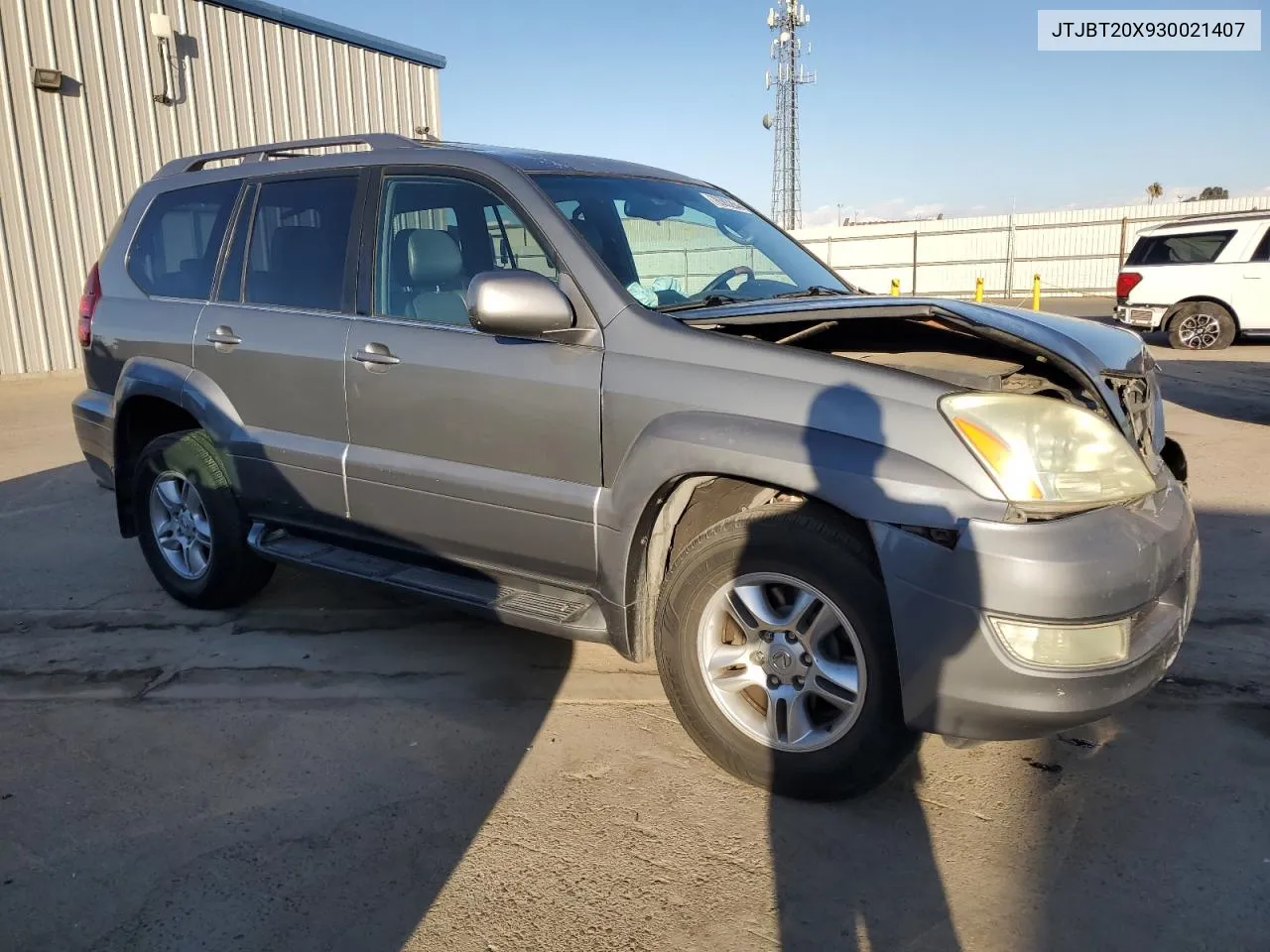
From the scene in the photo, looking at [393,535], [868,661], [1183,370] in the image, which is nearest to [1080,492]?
[868,661]

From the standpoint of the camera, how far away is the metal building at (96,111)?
→ 1167cm

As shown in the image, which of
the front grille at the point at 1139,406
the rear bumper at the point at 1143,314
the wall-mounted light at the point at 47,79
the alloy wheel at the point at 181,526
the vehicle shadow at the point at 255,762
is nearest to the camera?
the vehicle shadow at the point at 255,762

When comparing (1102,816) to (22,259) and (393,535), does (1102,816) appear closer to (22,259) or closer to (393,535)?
(393,535)

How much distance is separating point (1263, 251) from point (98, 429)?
553 inches

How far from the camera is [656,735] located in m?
3.22

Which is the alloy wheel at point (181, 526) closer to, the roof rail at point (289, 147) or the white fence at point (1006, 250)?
the roof rail at point (289, 147)

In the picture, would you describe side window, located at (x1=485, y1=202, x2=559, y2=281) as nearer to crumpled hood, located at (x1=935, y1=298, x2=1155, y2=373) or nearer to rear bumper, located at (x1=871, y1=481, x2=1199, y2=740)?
crumpled hood, located at (x1=935, y1=298, x2=1155, y2=373)

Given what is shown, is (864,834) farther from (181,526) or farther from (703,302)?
(181,526)

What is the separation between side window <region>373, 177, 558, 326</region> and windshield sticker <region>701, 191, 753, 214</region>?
3.64 feet

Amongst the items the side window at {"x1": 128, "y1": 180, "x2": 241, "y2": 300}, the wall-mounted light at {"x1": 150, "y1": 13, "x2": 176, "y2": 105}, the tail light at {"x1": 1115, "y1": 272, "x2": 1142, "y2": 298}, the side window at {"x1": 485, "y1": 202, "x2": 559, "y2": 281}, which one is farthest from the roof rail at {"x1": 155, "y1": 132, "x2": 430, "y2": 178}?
the tail light at {"x1": 1115, "y1": 272, "x2": 1142, "y2": 298}

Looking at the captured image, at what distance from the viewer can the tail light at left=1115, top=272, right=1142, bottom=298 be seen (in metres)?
13.6

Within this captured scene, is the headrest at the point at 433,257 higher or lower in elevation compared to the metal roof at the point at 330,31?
lower

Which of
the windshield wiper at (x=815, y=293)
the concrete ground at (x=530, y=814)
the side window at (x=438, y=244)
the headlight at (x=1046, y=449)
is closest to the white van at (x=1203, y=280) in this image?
the concrete ground at (x=530, y=814)

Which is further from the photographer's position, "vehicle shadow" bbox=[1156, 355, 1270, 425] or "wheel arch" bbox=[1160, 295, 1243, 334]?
"wheel arch" bbox=[1160, 295, 1243, 334]
